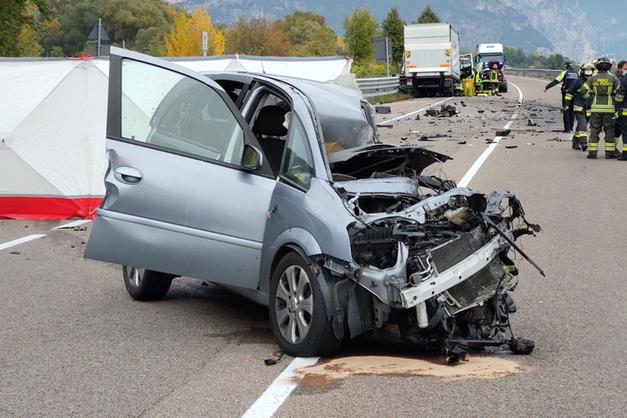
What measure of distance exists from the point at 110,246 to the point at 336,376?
2152mm

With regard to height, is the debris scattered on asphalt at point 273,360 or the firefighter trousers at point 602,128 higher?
the debris scattered on asphalt at point 273,360

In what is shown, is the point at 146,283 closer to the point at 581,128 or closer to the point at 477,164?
the point at 477,164

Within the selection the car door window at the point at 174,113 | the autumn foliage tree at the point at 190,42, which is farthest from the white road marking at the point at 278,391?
the autumn foliage tree at the point at 190,42

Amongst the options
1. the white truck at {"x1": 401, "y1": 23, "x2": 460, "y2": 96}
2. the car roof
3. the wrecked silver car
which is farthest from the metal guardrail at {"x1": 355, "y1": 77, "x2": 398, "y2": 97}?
the wrecked silver car

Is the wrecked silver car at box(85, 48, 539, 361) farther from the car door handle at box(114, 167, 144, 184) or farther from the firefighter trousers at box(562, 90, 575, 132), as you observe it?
the firefighter trousers at box(562, 90, 575, 132)

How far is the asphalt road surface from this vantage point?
16.4ft

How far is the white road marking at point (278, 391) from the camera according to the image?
486 centimetres

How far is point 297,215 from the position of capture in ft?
19.5

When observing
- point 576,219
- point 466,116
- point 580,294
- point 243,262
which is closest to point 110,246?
point 243,262

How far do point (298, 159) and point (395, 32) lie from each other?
7567 centimetres

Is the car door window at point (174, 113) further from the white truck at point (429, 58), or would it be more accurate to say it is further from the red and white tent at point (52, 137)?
the white truck at point (429, 58)

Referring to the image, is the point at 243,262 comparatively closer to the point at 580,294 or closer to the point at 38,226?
the point at 580,294

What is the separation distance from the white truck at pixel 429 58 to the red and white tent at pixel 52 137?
39.0 meters

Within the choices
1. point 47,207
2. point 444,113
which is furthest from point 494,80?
point 47,207
